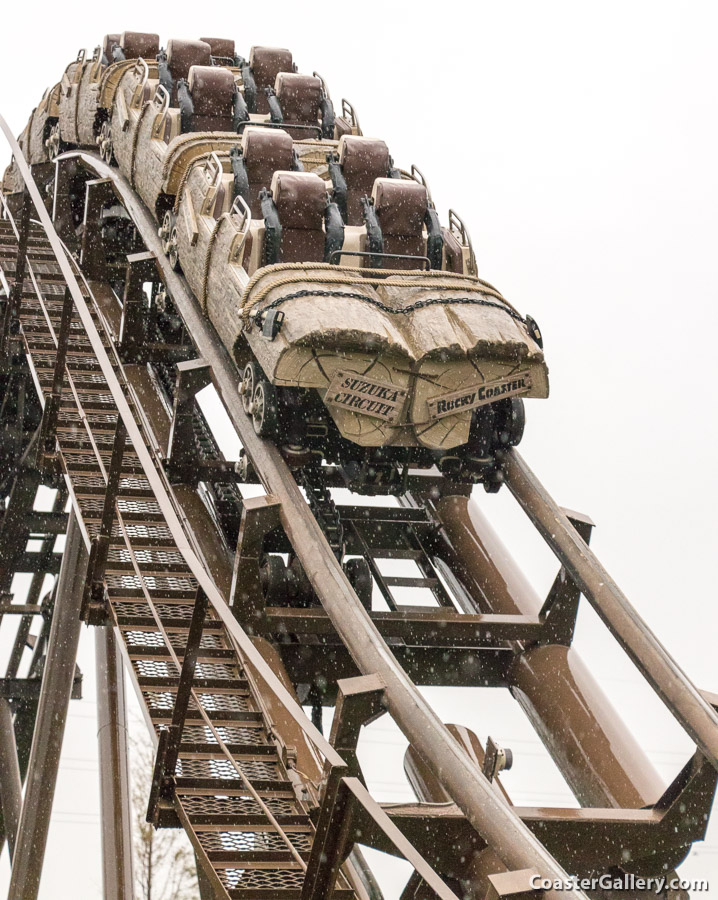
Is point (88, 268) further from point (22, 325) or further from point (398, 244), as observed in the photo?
point (398, 244)

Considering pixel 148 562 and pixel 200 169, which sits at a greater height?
pixel 200 169

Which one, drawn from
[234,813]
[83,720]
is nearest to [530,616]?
[234,813]

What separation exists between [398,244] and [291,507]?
1.94 meters

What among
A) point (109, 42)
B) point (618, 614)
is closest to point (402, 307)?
point (618, 614)

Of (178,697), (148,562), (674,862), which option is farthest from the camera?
(148,562)

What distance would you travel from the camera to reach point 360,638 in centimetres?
455

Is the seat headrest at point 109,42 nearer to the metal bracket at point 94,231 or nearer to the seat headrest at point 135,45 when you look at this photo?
the seat headrest at point 135,45

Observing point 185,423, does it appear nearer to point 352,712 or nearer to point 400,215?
point 400,215

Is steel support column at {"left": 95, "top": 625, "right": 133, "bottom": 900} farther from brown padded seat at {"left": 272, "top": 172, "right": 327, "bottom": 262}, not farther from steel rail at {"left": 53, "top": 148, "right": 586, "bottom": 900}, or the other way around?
brown padded seat at {"left": 272, "top": 172, "right": 327, "bottom": 262}

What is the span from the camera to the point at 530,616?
18.4 feet

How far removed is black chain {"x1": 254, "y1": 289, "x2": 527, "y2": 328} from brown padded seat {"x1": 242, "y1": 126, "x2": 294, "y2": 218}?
1678 mm

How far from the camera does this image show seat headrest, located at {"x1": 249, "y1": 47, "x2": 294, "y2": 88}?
32.7 feet

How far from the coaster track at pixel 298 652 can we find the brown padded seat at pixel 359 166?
1059 mm

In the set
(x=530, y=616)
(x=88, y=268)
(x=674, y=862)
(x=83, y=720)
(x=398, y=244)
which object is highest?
(x=398, y=244)
